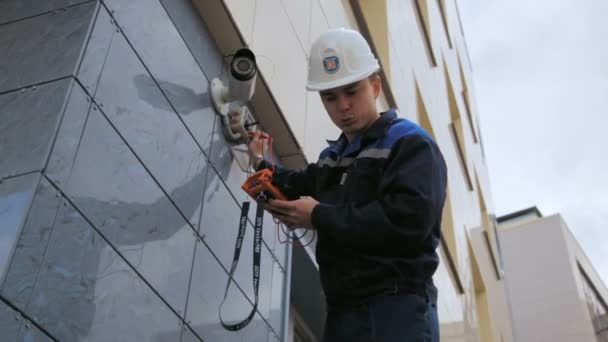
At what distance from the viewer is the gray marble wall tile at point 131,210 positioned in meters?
3.17

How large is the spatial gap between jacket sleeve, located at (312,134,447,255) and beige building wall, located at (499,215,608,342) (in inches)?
1003

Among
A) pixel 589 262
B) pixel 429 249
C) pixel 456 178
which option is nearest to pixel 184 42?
pixel 429 249

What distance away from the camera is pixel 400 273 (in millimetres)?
3348

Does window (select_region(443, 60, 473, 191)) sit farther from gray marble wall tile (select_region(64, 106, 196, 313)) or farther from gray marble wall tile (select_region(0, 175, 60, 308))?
gray marble wall tile (select_region(0, 175, 60, 308))

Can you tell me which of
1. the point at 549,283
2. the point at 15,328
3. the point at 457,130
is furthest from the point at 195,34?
the point at 549,283

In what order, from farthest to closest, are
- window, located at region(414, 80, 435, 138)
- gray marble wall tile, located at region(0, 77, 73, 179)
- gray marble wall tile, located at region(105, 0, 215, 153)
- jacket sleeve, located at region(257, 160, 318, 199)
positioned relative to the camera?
window, located at region(414, 80, 435, 138) → jacket sleeve, located at region(257, 160, 318, 199) → gray marble wall tile, located at region(105, 0, 215, 153) → gray marble wall tile, located at region(0, 77, 73, 179)

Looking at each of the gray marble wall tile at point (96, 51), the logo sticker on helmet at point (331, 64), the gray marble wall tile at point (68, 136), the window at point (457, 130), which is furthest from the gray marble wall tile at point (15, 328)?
the window at point (457, 130)

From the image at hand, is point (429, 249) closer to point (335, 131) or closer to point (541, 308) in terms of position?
point (335, 131)

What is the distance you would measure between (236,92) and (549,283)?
2624cm

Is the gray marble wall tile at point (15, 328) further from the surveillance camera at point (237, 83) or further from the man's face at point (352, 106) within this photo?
the surveillance camera at point (237, 83)

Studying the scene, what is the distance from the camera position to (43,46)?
11.2 ft

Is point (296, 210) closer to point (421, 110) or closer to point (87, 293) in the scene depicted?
point (87, 293)

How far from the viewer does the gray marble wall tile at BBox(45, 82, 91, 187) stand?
2947mm

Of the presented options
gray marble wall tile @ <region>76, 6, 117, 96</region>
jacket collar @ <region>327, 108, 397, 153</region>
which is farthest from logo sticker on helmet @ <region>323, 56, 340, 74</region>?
gray marble wall tile @ <region>76, 6, 117, 96</region>
